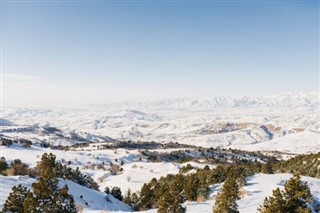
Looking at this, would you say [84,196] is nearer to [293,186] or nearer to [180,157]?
[293,186]

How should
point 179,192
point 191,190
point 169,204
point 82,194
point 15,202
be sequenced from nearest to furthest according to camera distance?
1. point 15,202
2. point 169,204
3. point 179,192
4. point 82,194
5. point 191,190

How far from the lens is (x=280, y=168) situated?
63.5 m

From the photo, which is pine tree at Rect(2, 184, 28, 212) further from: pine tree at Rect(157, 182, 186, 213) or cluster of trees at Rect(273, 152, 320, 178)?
cluster of trees at Rect(273, 152, 320, 178)

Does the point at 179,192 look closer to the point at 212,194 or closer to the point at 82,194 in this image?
the point at 212,194

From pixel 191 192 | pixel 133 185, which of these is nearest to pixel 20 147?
pixel 133 185

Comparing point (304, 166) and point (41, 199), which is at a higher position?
point (41, 199)

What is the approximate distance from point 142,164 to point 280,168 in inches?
1265

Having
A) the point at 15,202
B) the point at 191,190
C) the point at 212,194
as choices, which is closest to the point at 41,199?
the point at 15,202

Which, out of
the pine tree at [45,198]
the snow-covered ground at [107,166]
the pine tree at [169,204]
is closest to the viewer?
the pine tree at [45,198]

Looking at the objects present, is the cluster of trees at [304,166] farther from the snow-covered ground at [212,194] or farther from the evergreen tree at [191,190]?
the evergreen tree at [191,190]

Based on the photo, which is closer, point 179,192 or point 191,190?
point 179,192

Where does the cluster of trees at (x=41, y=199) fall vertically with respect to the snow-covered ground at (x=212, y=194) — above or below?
above

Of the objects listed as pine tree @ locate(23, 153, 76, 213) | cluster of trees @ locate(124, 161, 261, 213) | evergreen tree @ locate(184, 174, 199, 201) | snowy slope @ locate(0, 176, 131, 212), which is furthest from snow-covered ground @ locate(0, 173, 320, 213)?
pine tree @ locate(23, 153, 76, 213)

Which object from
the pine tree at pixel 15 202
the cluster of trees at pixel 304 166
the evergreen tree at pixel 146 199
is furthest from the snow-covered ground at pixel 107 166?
the pine tree at pixel 15 202
